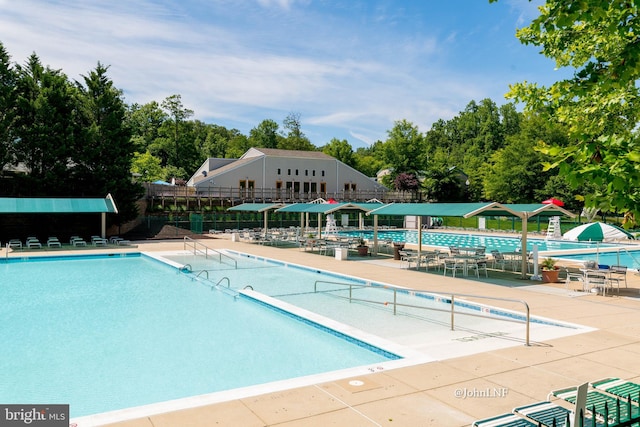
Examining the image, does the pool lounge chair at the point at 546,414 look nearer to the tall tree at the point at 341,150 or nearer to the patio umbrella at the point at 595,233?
the patio umbrella at the point at 595,233

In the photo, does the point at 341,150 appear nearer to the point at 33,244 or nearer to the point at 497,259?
the point at 33,244

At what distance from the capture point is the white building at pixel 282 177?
48250 millimetres

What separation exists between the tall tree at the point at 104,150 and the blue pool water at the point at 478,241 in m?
18.0

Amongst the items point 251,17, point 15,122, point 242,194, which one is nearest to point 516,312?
point 251,17

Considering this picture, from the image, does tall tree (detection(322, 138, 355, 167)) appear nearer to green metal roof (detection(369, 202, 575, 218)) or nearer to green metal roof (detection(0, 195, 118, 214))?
green metal roof (detection(0, 195, 118, 214))

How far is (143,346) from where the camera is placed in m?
10.3

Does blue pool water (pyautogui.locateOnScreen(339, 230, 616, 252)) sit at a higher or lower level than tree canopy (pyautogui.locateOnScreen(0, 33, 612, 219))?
lower

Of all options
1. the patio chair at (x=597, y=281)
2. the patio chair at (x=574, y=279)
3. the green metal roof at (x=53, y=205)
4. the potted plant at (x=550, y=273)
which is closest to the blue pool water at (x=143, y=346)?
the patio chair at (x=597, y=281)

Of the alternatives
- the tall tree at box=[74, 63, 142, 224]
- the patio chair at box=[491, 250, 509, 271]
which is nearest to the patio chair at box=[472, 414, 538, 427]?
the patio chair at box=[491, 250, 509, 271]

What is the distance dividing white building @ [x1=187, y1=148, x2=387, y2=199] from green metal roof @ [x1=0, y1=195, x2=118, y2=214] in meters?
16.2

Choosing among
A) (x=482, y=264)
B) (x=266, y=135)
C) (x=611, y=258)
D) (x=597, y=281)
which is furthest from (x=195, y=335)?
(x=266, y=135)

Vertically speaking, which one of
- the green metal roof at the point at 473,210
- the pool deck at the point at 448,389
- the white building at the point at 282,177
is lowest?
the pool deck at the point at 448,389

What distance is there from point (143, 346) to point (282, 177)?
4229 cm

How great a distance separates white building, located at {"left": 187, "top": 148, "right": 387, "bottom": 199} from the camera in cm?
4825
